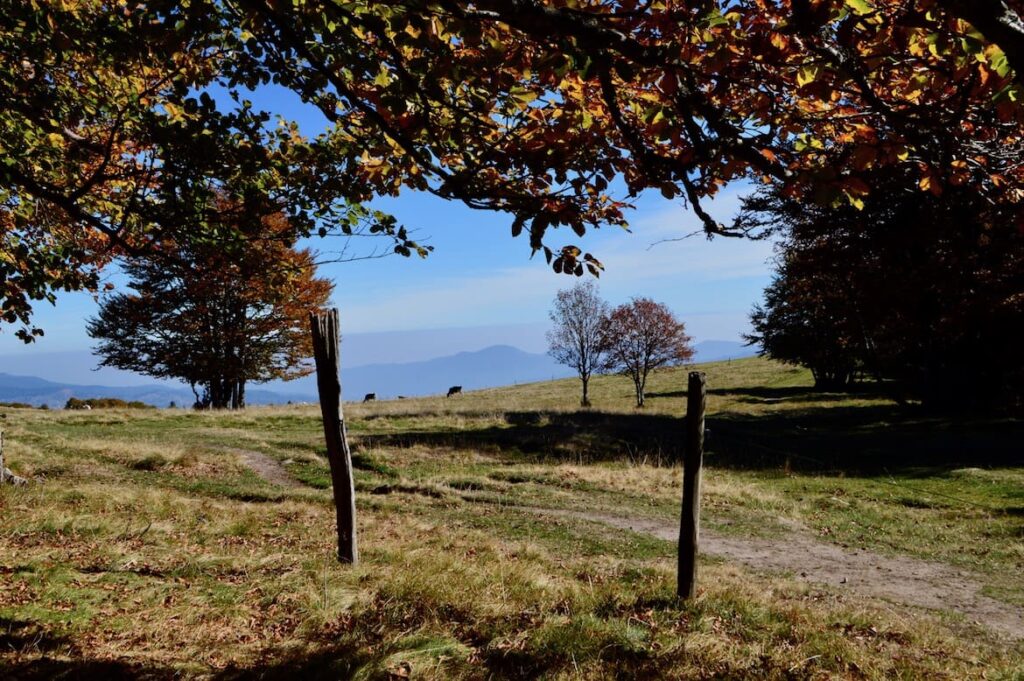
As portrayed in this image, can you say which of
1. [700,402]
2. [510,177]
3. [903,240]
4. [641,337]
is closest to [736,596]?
[700,402]

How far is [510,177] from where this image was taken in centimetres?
609

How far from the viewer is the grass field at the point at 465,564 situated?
5.02 meters

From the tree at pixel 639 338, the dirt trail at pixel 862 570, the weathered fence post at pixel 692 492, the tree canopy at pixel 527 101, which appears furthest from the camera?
the tree at pixel 639 338

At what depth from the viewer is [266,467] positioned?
17.2 m

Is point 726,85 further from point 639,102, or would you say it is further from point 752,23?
point 639,102

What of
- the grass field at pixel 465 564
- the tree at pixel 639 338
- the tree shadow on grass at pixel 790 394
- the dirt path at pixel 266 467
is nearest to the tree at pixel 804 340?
the tree shadow on grass at pixel 790 394

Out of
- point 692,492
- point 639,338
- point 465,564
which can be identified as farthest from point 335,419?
point 639,338

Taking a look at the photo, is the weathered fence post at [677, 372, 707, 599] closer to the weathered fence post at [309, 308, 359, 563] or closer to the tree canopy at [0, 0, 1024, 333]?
the tree canopy at [0, 0, 1024, 333]

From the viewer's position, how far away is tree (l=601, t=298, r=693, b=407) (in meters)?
49.2

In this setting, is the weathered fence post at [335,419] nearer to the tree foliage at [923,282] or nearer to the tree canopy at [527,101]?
the tree canopy at [527,101]

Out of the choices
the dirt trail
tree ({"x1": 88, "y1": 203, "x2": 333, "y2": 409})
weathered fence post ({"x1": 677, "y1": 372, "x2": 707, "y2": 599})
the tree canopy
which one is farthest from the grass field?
tree ({"x1": 88, "y1": 203, "x2": 333, "y2": 409})

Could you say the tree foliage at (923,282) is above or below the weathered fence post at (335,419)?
above

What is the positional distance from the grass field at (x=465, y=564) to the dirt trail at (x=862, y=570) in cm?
45

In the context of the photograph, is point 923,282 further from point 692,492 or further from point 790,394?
point 790,394
